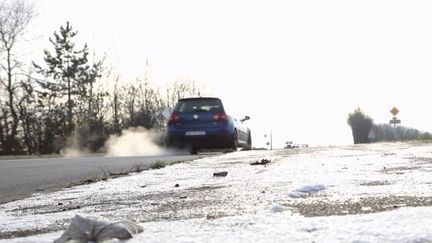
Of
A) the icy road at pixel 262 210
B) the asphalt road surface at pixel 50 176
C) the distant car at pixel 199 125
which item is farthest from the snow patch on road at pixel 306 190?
the distant car at pixel 199 125

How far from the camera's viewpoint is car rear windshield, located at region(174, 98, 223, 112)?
1316cm

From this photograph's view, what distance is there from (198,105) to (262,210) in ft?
36.2

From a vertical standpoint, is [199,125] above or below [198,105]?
below

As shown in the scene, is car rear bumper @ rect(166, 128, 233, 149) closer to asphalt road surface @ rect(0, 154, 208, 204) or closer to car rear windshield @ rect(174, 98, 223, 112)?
car rear windshield @ rect(174, 98, 223, 112)

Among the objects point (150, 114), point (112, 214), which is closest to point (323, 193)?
point (112, 214)

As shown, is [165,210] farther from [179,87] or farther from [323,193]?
[179,87]

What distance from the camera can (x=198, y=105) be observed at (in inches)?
522

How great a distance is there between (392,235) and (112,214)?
1.41 meters

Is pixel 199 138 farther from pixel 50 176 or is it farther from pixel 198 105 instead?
pixel 50 176

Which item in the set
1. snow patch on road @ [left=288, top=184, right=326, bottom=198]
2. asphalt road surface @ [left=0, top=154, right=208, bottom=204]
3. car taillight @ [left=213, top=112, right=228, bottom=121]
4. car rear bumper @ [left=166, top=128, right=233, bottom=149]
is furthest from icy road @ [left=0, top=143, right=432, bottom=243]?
car taillight @ [left=213, top=112, right=228, bottom=121]

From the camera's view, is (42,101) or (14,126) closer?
(14,126)

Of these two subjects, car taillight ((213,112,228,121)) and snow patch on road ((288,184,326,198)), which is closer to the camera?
snow patch on road ((288,184,326,198))

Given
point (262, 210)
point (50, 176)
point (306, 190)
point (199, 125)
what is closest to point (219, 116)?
point (199, 125)

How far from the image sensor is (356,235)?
5.25ft
